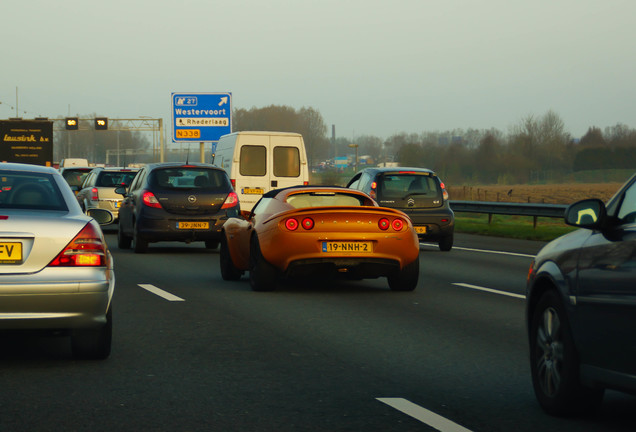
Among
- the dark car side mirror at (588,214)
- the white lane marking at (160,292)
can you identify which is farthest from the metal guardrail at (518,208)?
the dark car side mirror at (588,214)

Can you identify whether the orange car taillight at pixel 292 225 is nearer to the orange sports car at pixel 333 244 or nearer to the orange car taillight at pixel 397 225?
the orange sports car at pixel 333 244

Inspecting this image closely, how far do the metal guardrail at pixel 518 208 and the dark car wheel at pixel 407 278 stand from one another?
11.5 m

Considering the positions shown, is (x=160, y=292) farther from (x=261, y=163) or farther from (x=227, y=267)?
(x=261, y=163)

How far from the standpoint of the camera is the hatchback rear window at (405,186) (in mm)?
19516

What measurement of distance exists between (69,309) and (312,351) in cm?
195

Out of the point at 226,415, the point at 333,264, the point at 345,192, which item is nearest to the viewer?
the point at 226,415

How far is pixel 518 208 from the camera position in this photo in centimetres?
2562

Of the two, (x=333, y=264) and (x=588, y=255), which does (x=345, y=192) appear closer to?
(x=333, y=264)

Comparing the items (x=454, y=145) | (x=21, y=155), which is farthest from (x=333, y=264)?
(x=454, y=145)

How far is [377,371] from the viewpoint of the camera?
692cm

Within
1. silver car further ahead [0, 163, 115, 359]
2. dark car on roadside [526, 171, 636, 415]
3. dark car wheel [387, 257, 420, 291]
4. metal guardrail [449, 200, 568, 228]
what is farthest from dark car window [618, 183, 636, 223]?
metal guardrail [449, 200, 568, 228]

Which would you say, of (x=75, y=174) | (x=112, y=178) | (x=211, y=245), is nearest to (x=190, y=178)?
(x=211, y=245)

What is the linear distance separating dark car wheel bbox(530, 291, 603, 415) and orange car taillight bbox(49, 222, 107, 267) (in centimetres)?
288

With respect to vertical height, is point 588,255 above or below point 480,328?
above
